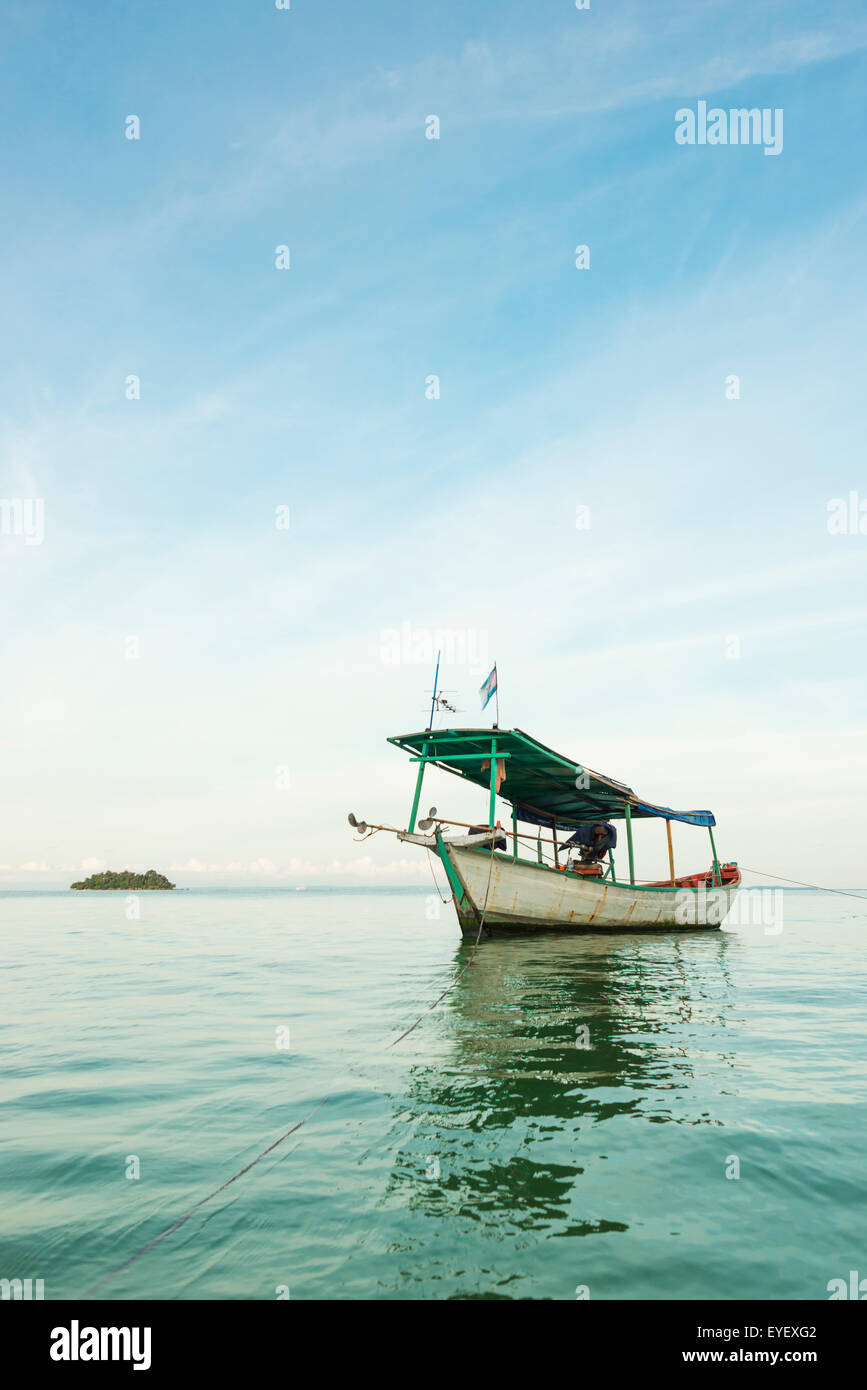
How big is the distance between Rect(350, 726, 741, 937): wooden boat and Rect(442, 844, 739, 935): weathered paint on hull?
30 millimetres

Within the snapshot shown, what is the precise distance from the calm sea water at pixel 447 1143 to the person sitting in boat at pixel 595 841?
37.1 ft

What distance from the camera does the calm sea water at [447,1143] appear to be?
4.07m

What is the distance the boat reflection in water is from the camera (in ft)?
13.3

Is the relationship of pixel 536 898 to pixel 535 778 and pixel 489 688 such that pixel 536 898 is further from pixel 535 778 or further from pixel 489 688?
pixel 489 688

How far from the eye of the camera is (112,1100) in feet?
24.9

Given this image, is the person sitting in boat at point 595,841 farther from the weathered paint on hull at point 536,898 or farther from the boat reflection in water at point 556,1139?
the boat reflection in water at point 556,1139

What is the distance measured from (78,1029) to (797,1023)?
38.1 feet

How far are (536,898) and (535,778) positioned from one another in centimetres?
436

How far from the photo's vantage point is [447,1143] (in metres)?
5.80

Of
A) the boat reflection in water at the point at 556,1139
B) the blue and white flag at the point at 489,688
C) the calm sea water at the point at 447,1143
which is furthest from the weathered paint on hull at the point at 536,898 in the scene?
the boat reflection in water at the point at 556,1139

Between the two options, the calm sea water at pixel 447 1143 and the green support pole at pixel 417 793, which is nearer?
the calm sea water at pixel 447 1143

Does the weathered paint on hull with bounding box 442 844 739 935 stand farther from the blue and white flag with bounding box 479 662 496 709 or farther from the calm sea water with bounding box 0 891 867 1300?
the calm sea water with bounding box 0 891 867 1300
